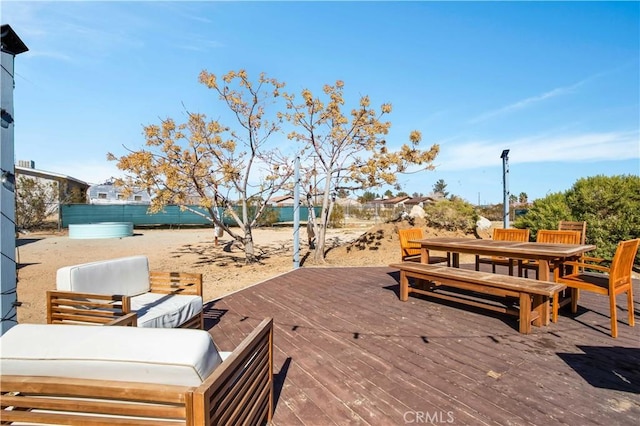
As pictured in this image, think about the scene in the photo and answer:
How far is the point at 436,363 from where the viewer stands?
2703mm

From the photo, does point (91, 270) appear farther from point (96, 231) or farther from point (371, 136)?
point (96, 231)

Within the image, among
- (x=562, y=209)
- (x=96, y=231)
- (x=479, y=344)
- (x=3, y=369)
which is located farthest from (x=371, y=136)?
(x=96, y=231)

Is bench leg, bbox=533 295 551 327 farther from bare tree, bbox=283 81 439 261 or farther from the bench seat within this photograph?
bare tree, bbox=283 81 439 261

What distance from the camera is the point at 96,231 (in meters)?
16.5

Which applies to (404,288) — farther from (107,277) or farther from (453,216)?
(453,216)

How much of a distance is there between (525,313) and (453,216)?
8106 millimetres

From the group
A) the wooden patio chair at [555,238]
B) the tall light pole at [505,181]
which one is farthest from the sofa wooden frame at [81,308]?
the tall light pole at [505,181]

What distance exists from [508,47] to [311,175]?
6.73m

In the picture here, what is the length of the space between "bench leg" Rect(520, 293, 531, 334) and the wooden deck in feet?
0.29

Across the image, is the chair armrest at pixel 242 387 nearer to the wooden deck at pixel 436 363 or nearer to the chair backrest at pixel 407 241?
the wooden deck at pixel 436 363

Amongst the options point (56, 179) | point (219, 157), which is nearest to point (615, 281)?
point (219, 157)
